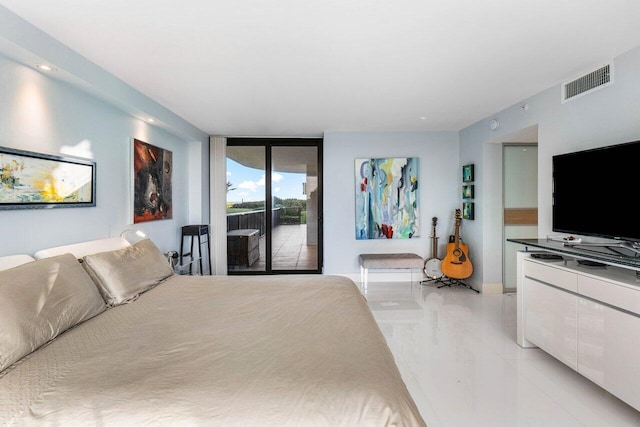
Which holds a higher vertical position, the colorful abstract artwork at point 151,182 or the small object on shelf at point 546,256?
the colorful abstract artwork at point 151,182

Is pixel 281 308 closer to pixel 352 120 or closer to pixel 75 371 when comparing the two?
pixel 75 371

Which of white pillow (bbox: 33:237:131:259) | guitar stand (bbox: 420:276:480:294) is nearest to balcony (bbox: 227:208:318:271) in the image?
guitar stand (bbox: 420:276:480:294)

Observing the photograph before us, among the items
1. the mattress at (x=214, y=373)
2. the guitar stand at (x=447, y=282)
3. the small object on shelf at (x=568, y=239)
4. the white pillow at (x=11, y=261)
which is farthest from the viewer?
the guitar stand at (x=447, y=282)

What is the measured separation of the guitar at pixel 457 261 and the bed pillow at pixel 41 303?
4427 mm

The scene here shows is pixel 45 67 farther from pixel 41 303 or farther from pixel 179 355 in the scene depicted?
pixel 179 355

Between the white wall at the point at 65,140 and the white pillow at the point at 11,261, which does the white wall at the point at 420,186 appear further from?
the white pillow at the point at 11,261

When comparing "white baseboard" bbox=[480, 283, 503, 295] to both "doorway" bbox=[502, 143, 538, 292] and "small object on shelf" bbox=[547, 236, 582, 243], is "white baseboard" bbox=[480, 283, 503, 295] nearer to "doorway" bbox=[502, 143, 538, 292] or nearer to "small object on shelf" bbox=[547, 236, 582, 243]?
"doorway" bbox=[502, 143, 538, 292]

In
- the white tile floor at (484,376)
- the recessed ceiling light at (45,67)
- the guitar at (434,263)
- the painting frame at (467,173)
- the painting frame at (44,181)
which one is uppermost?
the recessed ceiling light at (45,67)

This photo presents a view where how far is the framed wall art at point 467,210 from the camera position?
4.93 m

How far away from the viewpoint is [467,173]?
197 inches

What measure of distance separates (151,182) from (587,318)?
4413 millimetres

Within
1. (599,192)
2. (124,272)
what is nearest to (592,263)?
(599,192)

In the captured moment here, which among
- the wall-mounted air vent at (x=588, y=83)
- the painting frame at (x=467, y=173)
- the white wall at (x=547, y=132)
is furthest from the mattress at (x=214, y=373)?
the painting frame at (x=467, y=173)

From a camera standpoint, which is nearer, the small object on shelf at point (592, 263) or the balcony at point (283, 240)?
the small object on shelf at point (592, 263)
